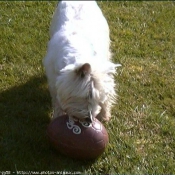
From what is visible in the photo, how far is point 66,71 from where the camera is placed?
13.1 ft

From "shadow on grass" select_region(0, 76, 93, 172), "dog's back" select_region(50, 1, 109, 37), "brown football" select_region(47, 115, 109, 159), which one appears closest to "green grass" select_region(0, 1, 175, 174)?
"shadow on grass" select_region(0, 76, 93, 172)

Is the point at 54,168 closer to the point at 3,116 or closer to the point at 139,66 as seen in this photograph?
the point at 3,116

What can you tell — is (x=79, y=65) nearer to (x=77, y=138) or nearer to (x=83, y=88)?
(x=83, y=88)

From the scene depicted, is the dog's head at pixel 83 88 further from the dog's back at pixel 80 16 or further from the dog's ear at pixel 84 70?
the dog's back at pixel 80 16

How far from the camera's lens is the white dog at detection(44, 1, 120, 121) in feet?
13.1

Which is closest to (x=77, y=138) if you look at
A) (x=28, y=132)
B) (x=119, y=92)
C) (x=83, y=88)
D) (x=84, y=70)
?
(x=83, y=88)

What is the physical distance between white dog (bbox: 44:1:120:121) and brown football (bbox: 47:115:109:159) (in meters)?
0.09

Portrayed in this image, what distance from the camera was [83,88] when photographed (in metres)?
3.95

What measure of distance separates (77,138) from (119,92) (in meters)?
1.71

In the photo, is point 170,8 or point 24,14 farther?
point 170,8

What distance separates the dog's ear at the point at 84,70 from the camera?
12.7ft

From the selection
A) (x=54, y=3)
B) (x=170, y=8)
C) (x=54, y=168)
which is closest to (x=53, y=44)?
(x=54, y=168)

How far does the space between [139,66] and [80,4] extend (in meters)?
1.36

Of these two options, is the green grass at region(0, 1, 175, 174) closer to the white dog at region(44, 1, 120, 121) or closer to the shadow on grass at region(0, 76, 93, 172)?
the shadow on grass at region(0, 76, 93, 172)
